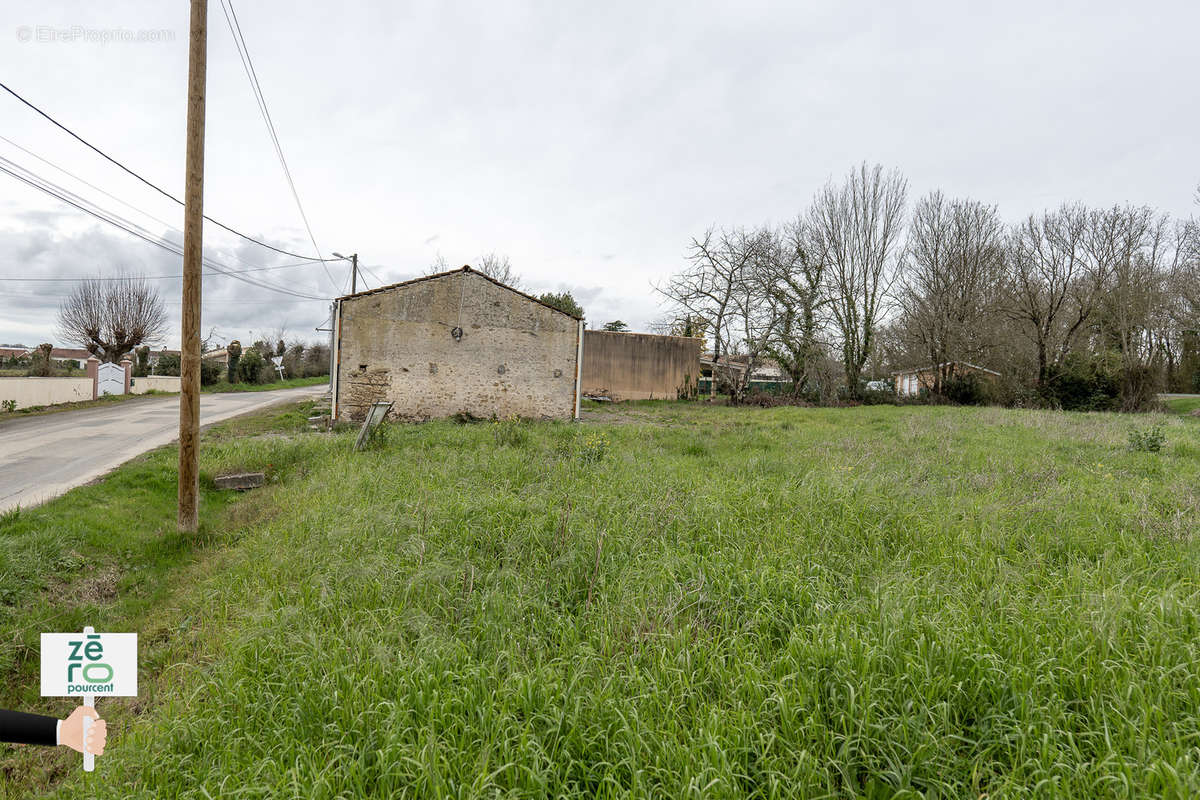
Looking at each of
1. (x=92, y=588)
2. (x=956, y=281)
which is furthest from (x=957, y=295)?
(x=92, y=588)

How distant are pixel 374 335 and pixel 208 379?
22.4m

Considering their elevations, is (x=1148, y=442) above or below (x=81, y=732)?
above

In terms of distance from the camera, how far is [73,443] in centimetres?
1119

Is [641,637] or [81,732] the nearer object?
[81,732]

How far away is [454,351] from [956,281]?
79.0 feet

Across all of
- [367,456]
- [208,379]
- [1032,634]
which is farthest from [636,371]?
[208,379]

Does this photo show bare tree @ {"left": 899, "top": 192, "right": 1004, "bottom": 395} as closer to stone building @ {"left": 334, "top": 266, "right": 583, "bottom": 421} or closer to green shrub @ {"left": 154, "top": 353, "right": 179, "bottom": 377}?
stone building @ {"left": 334, "top": 266, "right": 583, "bottom": 421}

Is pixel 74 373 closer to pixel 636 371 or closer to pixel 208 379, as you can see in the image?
pixel 208 379

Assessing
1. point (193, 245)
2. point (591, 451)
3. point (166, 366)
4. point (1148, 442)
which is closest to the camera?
point (193, 245)

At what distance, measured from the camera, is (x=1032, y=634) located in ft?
9.33

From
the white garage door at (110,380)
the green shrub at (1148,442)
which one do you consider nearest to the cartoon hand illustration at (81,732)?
the green shrub at (1148,442)

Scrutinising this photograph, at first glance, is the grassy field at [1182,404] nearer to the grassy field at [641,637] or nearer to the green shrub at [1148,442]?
the green shrub at [1148,442]

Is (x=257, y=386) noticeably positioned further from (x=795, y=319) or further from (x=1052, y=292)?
(x=1052, y=292)

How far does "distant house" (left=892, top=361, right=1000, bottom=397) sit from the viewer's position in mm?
25594
